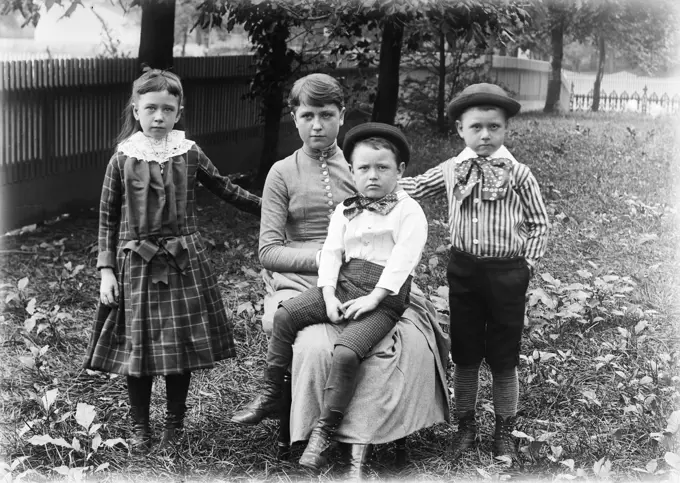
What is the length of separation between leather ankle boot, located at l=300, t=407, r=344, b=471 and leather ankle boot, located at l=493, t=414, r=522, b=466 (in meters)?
0.82

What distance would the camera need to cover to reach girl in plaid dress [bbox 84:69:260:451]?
373cm

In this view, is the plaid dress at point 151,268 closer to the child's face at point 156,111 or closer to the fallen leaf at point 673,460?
the child's face at point 156,111

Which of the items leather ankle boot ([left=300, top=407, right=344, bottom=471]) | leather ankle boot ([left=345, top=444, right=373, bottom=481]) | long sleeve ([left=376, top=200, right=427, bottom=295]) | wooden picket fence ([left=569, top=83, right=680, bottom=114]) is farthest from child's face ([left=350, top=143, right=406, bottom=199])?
wooden picket fence ([left=569, top=83, right=680, bottom=114])

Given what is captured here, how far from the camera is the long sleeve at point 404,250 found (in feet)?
11.5

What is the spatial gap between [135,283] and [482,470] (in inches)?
64.9

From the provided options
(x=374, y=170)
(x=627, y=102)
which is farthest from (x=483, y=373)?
(x=627, y=102)

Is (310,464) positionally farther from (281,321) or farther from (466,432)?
(466,432)

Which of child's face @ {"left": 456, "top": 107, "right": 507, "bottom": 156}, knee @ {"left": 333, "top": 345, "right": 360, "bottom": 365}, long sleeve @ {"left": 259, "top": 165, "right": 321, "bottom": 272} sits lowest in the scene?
knee @ {"left": 333, "top": 345, "right": 360, "bottom": 365}

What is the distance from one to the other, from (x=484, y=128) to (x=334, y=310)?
99 cm

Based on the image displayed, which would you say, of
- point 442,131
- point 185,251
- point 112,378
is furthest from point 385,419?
point 442,131

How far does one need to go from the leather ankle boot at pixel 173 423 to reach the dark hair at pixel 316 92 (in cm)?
144

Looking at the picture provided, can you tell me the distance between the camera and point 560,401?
14.3 feet

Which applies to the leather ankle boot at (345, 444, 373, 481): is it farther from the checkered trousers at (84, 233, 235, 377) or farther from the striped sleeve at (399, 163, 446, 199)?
the striped sleeve at (399, 163, 446, 199)

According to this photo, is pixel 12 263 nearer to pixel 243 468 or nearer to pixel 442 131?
pixel 243 468
